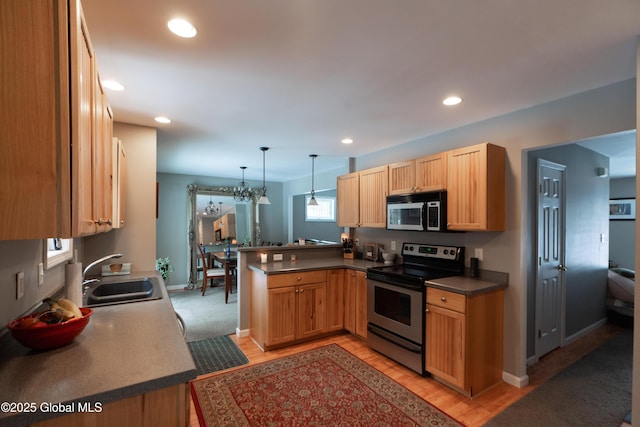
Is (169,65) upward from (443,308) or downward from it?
upward

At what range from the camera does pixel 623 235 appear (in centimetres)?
541

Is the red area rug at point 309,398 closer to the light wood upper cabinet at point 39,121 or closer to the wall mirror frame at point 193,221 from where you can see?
the light wood upper cabinet at point 39,121

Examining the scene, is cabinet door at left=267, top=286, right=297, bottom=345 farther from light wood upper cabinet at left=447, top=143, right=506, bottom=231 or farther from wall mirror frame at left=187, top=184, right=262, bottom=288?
wall mirror frame at left=187, top=184, right=262, bottom=288

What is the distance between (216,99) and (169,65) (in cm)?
56

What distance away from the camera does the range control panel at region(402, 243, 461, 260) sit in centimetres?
302

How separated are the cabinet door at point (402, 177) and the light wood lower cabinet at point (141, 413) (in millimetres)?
2788

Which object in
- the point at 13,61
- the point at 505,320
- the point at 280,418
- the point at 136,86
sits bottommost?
the point at 280,418

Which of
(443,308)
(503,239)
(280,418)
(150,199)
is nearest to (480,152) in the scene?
(503,239)

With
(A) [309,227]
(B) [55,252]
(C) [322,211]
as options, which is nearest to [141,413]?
(B) [55,252]

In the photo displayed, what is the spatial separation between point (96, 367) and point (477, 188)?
9.27 feet

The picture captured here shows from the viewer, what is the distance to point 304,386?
2531 millimetres

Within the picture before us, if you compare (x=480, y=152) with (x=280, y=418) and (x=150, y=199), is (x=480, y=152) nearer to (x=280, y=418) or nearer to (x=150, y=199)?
(x=280, y=418)

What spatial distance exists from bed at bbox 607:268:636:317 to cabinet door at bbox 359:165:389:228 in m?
3.40

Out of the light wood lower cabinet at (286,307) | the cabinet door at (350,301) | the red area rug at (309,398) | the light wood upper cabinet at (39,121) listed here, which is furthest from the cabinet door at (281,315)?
the light wood upper cabinet at (39,121)
